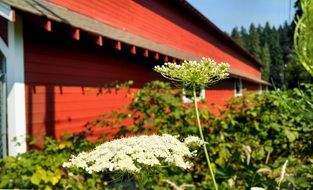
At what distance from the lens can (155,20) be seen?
18.4 meters

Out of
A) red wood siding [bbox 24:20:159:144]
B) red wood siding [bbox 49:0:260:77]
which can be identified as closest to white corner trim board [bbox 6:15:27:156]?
red wood siding [bbox 24:20:159:144]

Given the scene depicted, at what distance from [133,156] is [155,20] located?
662 inches

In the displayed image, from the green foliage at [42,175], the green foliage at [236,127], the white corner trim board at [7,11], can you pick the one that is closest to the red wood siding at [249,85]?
the green foliage at [236,127]

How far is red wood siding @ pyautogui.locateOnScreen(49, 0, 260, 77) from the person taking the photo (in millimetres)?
13007

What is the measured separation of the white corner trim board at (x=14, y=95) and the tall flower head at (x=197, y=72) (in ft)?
19.9

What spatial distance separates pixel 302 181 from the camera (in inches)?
139

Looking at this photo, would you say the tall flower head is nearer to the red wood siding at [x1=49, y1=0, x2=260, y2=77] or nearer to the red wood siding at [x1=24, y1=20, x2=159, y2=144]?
the red wood siding at [x1=24, y1=20, x2=159, y2=144]

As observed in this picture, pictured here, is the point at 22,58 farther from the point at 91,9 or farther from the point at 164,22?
the point at 164,22

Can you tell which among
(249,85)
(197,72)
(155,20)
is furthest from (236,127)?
(249,85)

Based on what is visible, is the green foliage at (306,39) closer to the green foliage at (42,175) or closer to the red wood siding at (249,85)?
the green foliage at (42,175)

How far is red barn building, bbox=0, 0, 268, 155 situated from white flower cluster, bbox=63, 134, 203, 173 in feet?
17.2

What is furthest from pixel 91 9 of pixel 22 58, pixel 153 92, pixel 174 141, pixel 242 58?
pixel 242 58

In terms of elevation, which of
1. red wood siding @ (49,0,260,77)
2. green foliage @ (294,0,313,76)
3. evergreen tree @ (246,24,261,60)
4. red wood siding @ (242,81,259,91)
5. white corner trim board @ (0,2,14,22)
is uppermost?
evergreen tree @ (246,24,261,60)

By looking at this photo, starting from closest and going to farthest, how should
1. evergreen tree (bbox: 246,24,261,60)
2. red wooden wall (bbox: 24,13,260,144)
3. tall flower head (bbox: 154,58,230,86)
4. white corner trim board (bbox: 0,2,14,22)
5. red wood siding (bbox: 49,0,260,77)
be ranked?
tall flower head (bbox: 154,58,230,86)
white corner trim board (bbox: 0,2,14,22)
red wooden wall (bbox: 24,13,260,144)
red wood siding (bbox: 49,0,260,77)
evergreen tree (bbox: 246,24,261,60)
